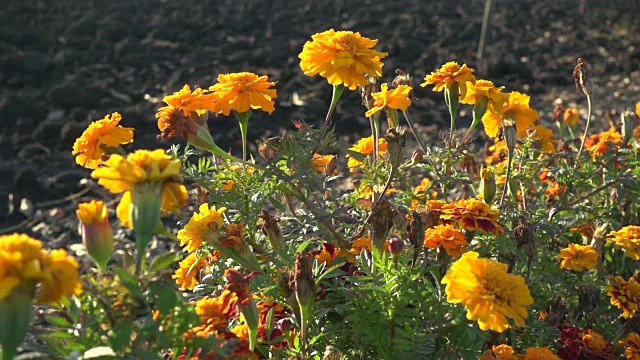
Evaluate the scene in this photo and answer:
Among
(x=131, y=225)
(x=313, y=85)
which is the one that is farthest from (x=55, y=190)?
(x=131, y=225)

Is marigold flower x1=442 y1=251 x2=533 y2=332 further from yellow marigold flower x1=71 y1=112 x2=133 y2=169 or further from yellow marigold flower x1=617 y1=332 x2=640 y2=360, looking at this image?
yellow marigold flower x1=71 y1=112 x2=133 y2=169

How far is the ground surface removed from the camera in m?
4.28

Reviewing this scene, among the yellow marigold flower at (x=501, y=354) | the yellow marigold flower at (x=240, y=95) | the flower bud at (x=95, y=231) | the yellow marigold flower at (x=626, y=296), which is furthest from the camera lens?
the yellow marigold flower at (x=626, y=296)

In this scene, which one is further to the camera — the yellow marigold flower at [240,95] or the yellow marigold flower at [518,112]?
the yellow marigold flower at [518,112]

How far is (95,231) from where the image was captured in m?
1.30

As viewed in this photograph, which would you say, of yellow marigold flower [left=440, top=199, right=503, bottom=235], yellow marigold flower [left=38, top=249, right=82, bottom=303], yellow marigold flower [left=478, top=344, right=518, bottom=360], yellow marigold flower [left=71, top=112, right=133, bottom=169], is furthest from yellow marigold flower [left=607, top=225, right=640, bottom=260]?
yellow marigold flower [left=38, top=249, right=82, bottom=303]

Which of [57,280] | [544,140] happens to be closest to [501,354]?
Result: [57,280]

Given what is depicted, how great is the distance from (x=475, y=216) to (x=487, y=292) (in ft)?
1.32

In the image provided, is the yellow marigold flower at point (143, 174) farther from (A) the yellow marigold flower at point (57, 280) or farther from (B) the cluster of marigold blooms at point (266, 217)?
(A) the yellow marigold flower at point (57, 280)

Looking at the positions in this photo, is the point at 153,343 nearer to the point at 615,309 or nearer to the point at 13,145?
the point at 615,309

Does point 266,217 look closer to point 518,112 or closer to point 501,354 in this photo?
point 501,354

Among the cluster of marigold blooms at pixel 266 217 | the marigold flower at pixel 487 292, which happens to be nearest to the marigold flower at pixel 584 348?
the cluster of marigold blooms at pixel 266 217

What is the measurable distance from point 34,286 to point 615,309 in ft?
5.69

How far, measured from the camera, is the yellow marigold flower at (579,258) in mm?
2055
